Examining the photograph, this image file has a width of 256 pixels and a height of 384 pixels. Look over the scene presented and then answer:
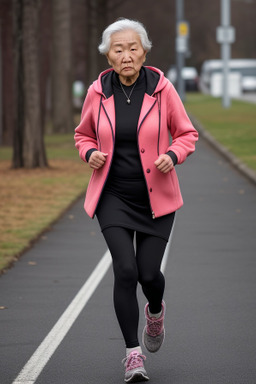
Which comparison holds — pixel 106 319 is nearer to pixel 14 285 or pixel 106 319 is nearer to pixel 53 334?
pixel 53 334

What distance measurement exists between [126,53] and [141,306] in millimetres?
2902

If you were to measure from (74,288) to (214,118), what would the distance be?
3414 cm

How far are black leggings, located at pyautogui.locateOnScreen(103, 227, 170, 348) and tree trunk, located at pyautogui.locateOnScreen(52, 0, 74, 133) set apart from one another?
27.9m

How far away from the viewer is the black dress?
5.82 meters

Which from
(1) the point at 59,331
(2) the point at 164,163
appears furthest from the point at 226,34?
(2) the point at 164,163

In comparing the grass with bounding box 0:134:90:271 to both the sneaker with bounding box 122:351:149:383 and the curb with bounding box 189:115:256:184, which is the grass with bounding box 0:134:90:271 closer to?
the curb with bounding box 189:115:256:184

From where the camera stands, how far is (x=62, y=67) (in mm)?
33938

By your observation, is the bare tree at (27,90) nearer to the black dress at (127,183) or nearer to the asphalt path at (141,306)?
the asphalt path at (141,306)

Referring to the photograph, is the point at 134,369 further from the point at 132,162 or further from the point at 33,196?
the point at 33,196

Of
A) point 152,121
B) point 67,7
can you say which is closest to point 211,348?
point 152,121

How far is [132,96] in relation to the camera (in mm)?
5914

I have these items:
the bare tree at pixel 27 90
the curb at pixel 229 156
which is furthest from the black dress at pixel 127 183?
the bare tree at pixel 27 90

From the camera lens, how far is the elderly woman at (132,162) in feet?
19.1

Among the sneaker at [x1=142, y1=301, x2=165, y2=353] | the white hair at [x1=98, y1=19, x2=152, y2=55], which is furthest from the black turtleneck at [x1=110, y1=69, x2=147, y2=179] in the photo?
the sneaker at [x1=142, y1=301, x2=165, y2=353]
